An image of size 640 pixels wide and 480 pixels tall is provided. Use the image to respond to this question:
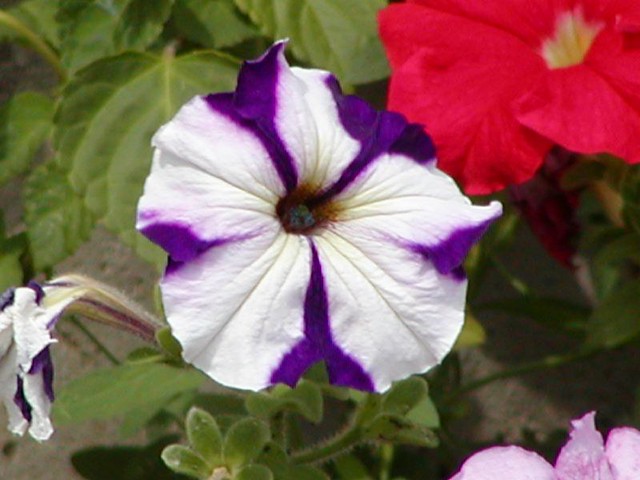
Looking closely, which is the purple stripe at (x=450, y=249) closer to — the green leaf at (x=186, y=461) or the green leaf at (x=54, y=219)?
the green leaf at (x=186, y=461)

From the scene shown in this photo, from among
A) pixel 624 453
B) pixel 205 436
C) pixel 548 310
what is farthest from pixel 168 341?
pixel 548 310

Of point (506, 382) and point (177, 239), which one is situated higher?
point (177, 239)

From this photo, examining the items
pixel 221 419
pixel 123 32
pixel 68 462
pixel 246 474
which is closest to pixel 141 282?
pixel 68 462

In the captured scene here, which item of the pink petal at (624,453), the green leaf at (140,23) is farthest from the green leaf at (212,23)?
the pink petal at (624,453)

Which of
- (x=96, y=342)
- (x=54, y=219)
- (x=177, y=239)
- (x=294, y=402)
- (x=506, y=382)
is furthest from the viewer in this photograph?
(x=506, y=382)

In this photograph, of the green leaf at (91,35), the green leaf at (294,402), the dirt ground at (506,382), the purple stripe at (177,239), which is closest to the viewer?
the purple stripe at (177,239)

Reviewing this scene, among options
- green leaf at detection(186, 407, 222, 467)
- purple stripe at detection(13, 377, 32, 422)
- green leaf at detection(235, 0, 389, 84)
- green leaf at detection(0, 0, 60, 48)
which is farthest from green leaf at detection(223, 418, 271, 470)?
green leaf at detection(0, 0, 60, 48)

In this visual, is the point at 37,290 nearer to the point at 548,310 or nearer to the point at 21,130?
the point at 21,130

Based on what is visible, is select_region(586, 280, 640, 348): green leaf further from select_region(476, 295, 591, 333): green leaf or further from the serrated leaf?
the serrated leaf
